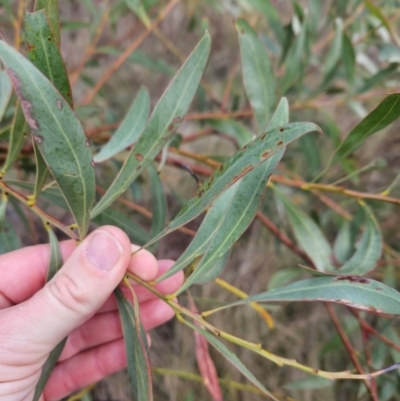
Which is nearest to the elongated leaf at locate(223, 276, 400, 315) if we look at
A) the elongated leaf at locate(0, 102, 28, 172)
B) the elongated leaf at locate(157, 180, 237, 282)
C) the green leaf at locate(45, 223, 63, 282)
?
the elongated leaf at locate(157, 180, 237, 282)

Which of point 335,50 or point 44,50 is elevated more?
point 44,50

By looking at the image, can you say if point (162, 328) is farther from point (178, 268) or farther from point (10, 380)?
point (178, 268)

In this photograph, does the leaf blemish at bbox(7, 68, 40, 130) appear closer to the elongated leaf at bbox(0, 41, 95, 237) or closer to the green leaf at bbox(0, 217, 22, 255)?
the elongated leaf at bbox(0, 41, 95, 237)

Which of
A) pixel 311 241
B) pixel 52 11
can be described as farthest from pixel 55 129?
pixel 311 241

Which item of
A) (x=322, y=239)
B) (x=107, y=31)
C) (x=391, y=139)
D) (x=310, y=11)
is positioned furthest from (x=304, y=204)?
(x=107, y=31)

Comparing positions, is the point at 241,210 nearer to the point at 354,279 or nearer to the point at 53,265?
the point at 354,279

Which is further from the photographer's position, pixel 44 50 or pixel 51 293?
pixel 51 293
